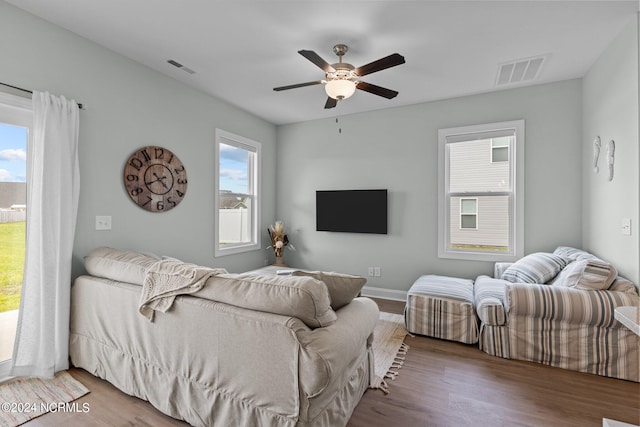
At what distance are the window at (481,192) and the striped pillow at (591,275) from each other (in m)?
1.09

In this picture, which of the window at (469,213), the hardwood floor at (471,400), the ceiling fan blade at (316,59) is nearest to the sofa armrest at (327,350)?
the hardwood floor at (471,400)

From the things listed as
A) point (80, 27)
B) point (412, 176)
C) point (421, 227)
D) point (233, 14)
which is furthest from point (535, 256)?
point (80, 27)

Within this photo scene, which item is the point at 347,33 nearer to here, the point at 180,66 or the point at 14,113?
the point at 180,66

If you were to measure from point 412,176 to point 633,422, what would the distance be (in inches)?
117

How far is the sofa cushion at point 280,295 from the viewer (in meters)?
1.42

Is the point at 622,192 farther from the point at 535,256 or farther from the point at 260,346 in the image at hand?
the point at 260,346

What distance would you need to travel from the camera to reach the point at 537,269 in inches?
111

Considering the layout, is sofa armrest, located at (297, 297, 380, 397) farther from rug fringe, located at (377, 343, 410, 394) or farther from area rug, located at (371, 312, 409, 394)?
area rug, located at (371, 312, 409, 394)

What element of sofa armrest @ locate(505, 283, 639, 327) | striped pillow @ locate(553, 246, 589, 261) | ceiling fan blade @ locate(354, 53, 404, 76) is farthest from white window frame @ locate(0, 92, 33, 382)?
striped pillow @ locate(553, 246, 589, 261)

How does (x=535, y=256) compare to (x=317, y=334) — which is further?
(x=535, y=256)

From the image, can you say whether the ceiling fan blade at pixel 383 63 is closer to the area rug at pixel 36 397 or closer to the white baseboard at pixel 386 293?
the white baseboard at pixel 386 293

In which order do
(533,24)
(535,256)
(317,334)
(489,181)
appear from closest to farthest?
(317,334) < (533,24) < (535,256) < (489,181)

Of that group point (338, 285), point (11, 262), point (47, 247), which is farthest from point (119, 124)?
point (338, 285)

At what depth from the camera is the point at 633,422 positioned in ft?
5.81
